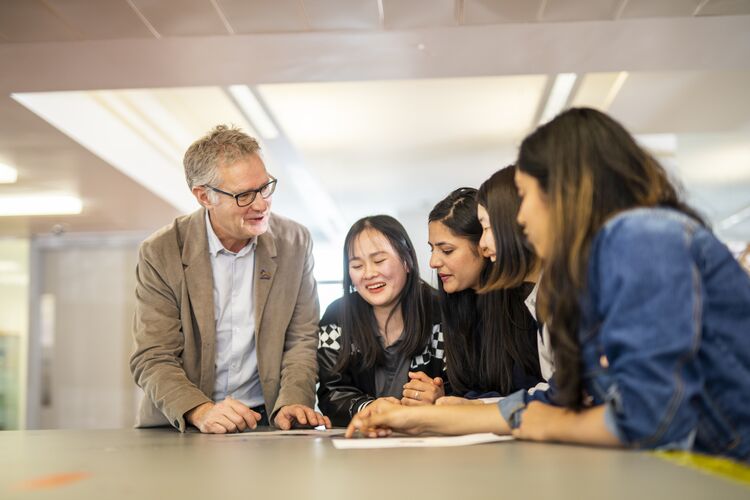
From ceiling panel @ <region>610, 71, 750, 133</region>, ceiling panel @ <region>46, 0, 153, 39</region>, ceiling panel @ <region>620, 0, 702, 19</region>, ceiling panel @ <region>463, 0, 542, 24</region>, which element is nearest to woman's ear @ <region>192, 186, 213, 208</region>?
ceiling panel @ <region>46, 0, 153, 39</region>

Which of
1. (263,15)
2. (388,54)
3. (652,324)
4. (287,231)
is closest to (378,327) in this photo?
(287,231)

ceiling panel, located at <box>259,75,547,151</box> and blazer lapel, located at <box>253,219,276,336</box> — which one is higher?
ceiling panel, located at <box>259,75,547,151</box>

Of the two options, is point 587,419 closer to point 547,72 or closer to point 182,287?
point 182,287

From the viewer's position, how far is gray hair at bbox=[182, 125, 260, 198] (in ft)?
8.85

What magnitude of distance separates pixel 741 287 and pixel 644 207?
194 millimetres

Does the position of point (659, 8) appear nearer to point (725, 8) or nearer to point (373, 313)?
point (725, 8)

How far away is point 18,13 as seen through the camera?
3.42 m

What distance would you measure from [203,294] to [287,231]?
436mm

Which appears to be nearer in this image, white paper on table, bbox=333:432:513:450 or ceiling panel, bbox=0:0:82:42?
white paper on table, bbox=333:432:513:450

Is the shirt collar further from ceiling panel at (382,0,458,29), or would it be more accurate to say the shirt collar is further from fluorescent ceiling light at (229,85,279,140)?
fluorescent ceiling light at (229,85,279,140)

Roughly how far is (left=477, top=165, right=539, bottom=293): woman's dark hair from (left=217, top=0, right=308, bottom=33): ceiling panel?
1601 mm

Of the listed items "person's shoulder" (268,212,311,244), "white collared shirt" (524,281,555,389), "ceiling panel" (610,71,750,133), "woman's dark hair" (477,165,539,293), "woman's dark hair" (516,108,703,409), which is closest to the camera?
"woman's dark hair" (516,108,703,409)

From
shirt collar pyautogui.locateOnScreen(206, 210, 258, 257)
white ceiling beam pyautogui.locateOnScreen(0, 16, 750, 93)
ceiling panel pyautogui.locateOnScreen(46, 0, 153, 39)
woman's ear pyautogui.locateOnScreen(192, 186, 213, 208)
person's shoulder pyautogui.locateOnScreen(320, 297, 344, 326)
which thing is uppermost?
ceiling panel pyautogui.locateOnScreen(46, 0, 153, 39)

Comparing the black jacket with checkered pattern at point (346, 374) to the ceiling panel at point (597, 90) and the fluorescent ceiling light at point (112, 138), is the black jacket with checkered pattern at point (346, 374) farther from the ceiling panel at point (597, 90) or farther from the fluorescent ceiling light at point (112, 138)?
the ceiling panel at point (597, 90)
